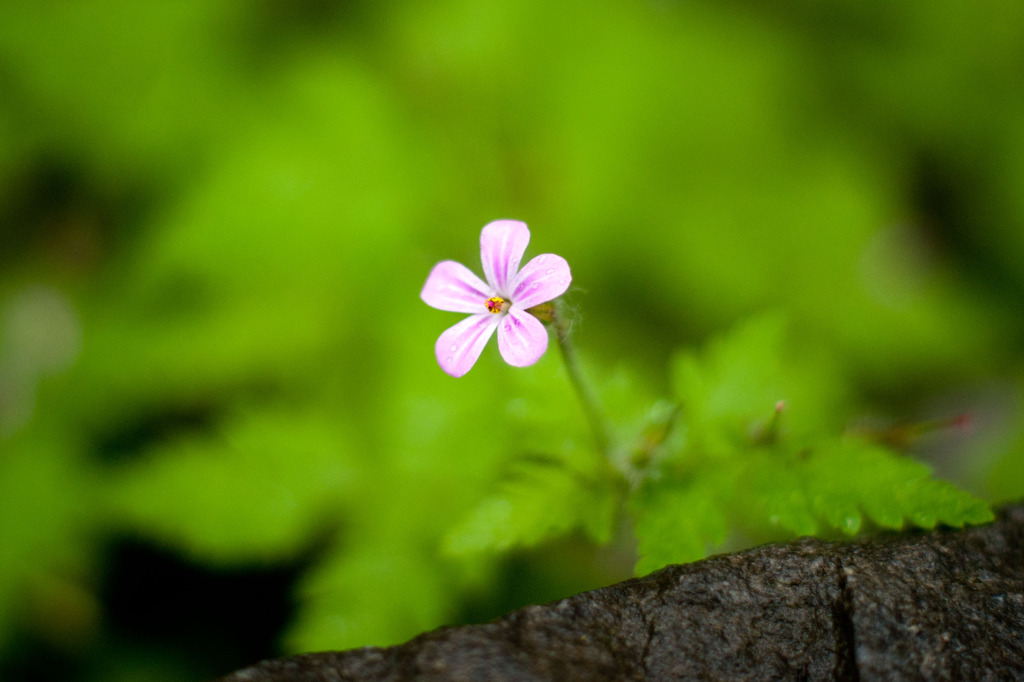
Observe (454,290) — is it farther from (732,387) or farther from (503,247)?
(732,387)

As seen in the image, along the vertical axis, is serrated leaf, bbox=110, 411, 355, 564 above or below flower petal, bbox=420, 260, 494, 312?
above

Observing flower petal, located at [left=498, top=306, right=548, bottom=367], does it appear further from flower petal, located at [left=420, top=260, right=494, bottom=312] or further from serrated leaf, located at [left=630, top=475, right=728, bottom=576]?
serrated leaf, located at [left=630, top=475, right=728, bottom=576]

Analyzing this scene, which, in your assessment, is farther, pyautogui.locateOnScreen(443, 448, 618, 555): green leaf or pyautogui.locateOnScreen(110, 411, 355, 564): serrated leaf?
pyautogui.locateOnScreen(110, 411, 355, 564): serrated leaf

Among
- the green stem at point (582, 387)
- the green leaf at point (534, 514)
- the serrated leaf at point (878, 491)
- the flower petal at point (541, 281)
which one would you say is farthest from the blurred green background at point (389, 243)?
the serrated leaf at point (878, 491)

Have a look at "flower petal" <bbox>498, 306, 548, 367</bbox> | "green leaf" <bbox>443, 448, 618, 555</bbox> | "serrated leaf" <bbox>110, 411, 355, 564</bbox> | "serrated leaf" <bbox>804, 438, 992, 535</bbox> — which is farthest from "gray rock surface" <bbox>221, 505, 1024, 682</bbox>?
"serrated leaf" <bbox>110, 411, 355, 564</bbox>

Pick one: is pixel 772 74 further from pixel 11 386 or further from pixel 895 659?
pixel 11 386

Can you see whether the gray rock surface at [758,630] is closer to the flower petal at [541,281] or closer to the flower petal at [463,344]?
the flower petal at [463,344]
